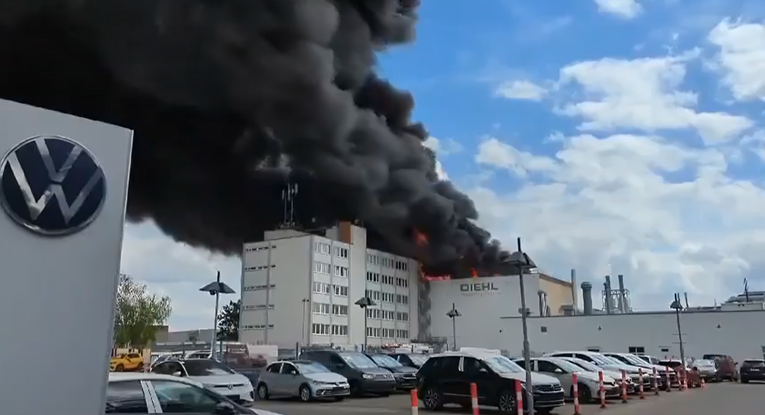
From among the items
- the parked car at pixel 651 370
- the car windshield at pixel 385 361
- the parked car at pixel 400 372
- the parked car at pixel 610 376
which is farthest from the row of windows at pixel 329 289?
the parked car at pixel 610 376

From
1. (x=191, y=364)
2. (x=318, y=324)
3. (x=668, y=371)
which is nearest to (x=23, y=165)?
(x=191, y=364)

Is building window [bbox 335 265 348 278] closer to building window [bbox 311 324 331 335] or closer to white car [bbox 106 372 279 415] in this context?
building window [bbox 311 324 331 335]

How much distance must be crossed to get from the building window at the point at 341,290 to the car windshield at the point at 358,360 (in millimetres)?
37960

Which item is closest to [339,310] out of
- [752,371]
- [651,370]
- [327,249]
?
[327,249]

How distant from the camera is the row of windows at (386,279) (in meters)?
66.0

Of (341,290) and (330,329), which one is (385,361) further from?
(341,290)

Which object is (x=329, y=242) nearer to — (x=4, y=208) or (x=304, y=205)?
(x=304, y=205)

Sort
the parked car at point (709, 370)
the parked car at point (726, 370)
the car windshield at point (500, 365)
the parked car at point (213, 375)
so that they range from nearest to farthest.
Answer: the parked car at point (213, 375) < the car windshield at point (500, 365) < the parked car at point (709, 370) < the parked car at point (726, 370)

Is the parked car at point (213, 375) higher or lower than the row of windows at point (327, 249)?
lower

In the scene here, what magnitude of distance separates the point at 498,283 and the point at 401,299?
10.3 m

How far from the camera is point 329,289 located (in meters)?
59.9

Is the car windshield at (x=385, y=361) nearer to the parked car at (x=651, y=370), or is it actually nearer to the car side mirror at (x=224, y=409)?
the parked car at (x=651, y=370)

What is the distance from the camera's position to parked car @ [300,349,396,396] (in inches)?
821

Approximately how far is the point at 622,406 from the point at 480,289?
5273cm
